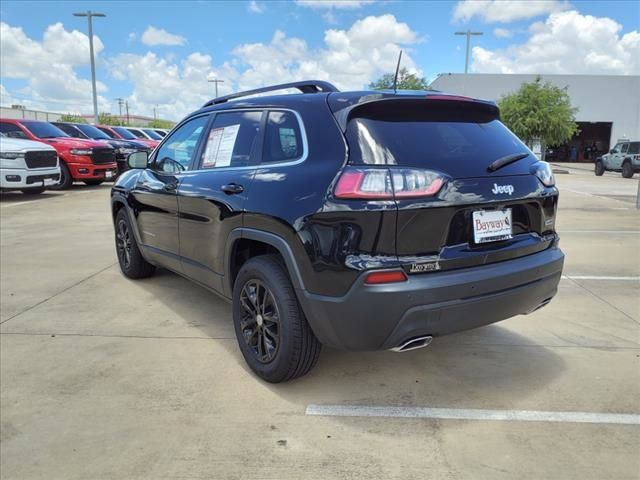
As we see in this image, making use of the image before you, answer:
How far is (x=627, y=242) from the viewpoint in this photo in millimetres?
7527

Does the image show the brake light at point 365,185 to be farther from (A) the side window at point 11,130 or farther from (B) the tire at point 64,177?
(A) the side window at point 11,130

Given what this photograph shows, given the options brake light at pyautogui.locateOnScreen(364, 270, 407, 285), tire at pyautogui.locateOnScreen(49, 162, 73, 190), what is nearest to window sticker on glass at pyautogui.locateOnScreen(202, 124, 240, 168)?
brake light at pyautogui.locateOnScreen(364, 270, 407, 285)

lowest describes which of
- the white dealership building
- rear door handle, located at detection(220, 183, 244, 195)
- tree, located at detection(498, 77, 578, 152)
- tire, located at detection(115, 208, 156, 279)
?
tire, located at detection(115, 208, 156, 279)

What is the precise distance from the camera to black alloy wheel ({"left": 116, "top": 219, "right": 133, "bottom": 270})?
17.7ft

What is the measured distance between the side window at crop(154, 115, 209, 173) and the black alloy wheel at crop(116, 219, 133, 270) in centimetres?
103

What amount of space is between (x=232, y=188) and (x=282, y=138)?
486 millimetres

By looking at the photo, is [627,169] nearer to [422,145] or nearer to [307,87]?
[307,87]

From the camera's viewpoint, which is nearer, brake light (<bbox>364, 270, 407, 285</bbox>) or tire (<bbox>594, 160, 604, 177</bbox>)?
brake light (<bbox>364, 270, 407, 285</bbox>)

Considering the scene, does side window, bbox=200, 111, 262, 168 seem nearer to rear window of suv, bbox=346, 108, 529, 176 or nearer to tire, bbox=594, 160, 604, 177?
rear window of suv, bbox=346, 108, 529, 176

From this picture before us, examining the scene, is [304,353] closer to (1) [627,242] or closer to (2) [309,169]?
(2) [309,169]

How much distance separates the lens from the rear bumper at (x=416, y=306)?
2.52 metres

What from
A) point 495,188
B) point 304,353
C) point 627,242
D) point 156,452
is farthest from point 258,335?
point 627,242

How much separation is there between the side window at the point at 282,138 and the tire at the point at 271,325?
0.61 metres

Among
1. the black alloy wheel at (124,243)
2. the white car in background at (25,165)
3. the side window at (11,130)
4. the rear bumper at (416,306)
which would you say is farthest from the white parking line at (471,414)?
the side window at (11,130)
